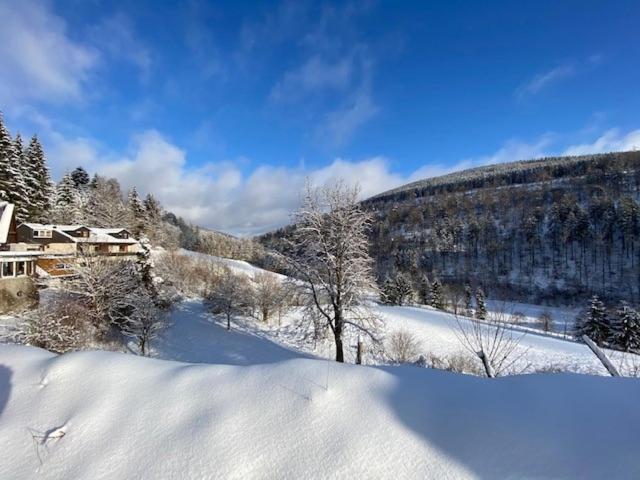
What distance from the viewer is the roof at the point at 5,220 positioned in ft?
62.5

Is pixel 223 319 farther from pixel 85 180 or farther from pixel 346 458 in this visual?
pixel 85 180

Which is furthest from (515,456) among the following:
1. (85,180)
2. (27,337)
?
(85,180)

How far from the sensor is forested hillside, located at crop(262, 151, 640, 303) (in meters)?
75.4

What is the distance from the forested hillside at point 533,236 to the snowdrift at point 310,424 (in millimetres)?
42153

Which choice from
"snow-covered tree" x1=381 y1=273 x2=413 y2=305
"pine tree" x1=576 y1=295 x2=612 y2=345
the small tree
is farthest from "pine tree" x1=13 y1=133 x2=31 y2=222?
the small tree

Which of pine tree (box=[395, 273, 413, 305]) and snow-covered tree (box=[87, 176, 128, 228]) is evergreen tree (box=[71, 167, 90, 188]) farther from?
pine tree (box=[395, 273, 413, 305])

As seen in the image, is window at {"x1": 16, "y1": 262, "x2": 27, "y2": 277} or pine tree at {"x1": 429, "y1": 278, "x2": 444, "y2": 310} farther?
pine tree at {"x1": 429, "y1": 278, "x2": 444, "y2": 310}

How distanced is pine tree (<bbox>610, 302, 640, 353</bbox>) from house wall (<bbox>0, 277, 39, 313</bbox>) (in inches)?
1825

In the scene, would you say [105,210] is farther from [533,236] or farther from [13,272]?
[533,236]

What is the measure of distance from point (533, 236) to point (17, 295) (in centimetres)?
11203

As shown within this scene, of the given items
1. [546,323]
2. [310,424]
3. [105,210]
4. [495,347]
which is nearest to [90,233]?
[105,210]

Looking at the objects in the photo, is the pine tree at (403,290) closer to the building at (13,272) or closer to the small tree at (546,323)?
the small tree at (546,323)

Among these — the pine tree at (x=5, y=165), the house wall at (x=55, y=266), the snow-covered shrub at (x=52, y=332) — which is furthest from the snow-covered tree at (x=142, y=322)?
the pine tree at (x=5, y=165)

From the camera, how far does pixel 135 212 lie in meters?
52.6
